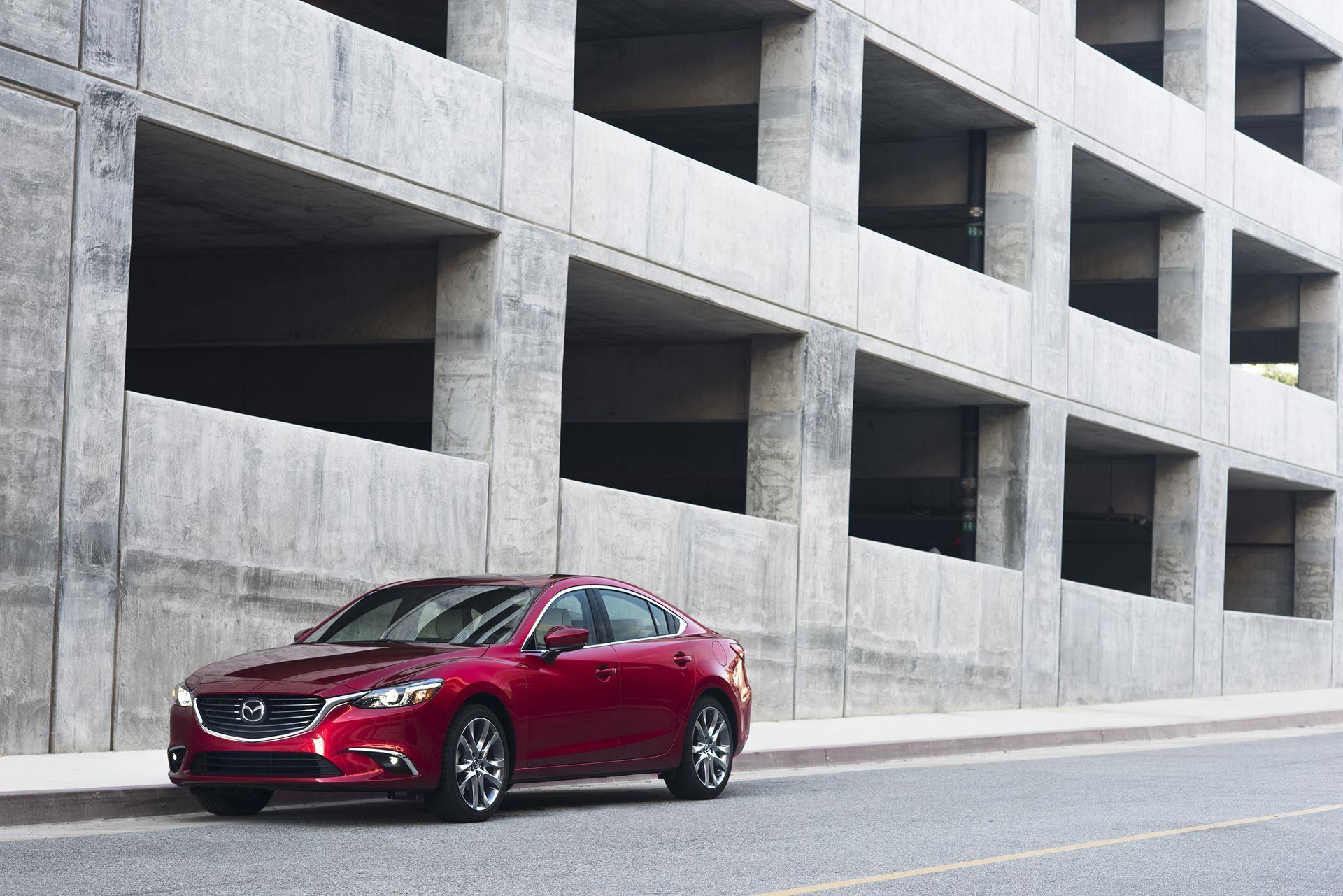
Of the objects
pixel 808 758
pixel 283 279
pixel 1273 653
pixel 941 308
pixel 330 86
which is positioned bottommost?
pixel 808 758

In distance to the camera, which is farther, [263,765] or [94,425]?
[94,425]

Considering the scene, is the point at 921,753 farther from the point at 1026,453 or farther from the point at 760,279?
the point at 1026,453

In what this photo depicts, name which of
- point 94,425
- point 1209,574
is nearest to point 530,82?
point 94,425

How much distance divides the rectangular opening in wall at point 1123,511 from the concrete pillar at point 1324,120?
26.4 feet

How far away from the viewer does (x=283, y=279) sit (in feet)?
64.6

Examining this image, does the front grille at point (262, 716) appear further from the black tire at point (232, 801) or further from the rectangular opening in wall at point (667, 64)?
the rectangular opening in wall at point (667, 64)

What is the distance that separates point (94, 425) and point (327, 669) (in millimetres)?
3944

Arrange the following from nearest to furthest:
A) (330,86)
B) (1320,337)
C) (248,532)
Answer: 1. (248,532)
2. (330,86)
3. (1320,337)

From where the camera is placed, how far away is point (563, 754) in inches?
462

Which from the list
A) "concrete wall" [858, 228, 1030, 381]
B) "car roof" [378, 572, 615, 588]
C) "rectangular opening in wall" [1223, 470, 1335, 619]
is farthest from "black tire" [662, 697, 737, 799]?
"rectangular opening in wall" [1223, 470, 1335, 619]

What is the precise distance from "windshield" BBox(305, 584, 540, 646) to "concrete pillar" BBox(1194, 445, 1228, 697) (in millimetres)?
21547

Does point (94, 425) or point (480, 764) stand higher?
point (94, 425)

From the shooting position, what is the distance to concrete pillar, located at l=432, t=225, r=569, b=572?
17.8 m

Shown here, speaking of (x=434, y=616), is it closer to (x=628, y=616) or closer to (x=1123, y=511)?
(x=628, y=616)
